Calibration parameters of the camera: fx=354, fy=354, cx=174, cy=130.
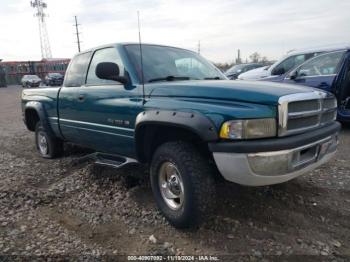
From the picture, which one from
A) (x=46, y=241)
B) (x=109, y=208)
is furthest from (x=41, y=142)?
(x=46, y=241)

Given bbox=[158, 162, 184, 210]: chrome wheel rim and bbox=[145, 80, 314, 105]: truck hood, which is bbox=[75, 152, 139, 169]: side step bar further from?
bbox=[145, 80, 314, 105]: truck hood

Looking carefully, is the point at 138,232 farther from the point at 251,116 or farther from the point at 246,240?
the point at 251,116

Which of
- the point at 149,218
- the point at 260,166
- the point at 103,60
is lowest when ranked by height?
the point at 149,218

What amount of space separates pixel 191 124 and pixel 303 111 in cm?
101

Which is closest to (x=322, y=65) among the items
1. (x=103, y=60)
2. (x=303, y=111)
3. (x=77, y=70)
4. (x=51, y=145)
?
(x=303, y=111)

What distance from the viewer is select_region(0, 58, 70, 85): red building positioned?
47625 millimetres

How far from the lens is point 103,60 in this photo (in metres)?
4.51

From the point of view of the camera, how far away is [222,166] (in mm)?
2904

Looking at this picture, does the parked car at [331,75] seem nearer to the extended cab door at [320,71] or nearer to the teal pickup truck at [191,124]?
the extended cab door at [320,71]

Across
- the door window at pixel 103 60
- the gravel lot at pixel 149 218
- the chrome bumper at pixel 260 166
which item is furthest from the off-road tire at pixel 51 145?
the chrome bumper at pixel 260 166

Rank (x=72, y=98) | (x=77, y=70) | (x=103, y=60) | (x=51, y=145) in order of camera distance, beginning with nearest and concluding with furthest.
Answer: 1. (x=103, y=60)
2. (x=72, y=98)
3. (x=77, y=70)
4. (x=51, y=145)

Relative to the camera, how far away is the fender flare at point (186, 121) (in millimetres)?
2912

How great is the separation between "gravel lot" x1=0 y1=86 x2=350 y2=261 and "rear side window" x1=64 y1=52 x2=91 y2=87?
1.30 meters

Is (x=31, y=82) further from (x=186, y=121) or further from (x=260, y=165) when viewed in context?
(x=260, y=165)
